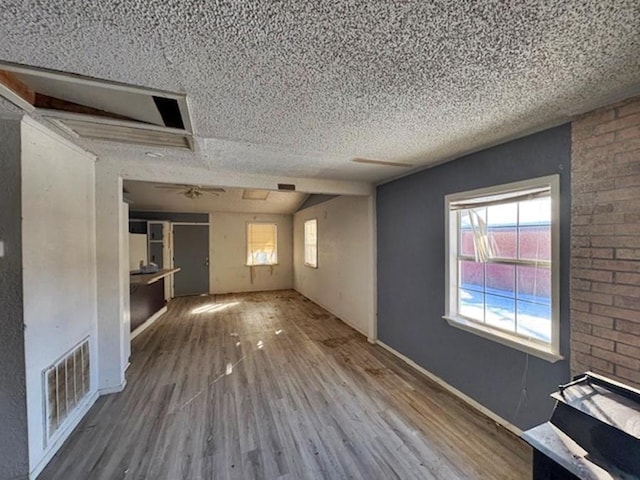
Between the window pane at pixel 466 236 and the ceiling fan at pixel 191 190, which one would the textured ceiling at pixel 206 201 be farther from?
the window pane at pixel 466 236

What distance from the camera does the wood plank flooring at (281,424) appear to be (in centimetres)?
178

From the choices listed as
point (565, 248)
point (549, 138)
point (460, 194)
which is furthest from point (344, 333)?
point (549, 138)

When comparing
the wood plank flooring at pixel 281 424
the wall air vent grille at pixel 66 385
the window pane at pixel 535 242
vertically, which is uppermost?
the window pane at pixel 535 242

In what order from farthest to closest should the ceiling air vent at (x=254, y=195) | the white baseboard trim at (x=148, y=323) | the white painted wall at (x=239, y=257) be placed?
the white painted wall at (x=239, y=257) → the ceiling air vent at (x=254, y=195) → the white baseboard trim at (x=148, y=323)

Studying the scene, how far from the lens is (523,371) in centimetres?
204

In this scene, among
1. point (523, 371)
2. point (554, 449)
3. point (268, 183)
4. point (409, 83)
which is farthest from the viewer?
point (268, 183)

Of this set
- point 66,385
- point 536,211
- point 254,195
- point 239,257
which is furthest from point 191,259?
point 536,211

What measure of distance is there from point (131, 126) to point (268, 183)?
5.69 feet

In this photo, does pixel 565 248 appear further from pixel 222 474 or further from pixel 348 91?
pixel 222 474

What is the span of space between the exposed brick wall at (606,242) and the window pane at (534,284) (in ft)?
0.71

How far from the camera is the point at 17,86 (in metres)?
1.46

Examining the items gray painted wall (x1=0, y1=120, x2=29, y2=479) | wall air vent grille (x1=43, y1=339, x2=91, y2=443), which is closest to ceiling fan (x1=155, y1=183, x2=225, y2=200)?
gray painted wall (x1=0, y1=120, x2=29, y2=479)

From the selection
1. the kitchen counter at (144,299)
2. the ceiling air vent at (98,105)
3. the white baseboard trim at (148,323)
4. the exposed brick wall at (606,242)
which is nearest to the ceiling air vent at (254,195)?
the kitchen counter at (144,299)

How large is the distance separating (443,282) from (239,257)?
614cm
